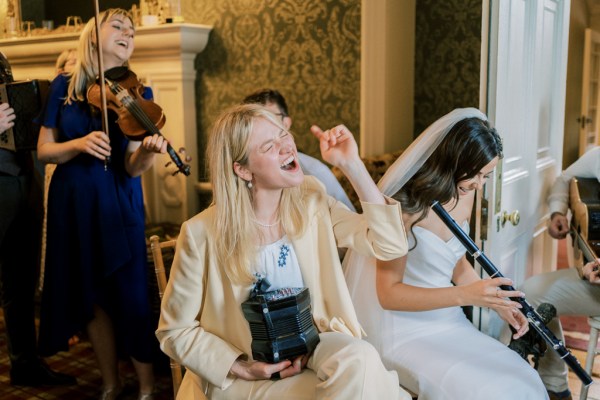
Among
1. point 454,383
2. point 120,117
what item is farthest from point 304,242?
point 120,117

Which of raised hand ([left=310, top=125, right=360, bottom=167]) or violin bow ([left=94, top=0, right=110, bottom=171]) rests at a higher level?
violin bow ([left=94, top=0, right=110, bottom=171])

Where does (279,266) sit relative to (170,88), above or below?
below

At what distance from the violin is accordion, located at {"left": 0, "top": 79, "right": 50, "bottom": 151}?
407 millimetres

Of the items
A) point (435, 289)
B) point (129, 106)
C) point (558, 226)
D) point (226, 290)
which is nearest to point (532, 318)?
point (435, 289)

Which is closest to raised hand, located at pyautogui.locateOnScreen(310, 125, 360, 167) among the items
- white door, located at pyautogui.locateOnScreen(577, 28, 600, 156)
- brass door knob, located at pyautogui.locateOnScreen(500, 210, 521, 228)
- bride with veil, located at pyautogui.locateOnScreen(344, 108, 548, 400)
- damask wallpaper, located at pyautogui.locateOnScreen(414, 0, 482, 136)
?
bride with veil, located at pyautogui.locateOnScreen(344, 108, 548, 400)

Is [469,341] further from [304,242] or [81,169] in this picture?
[81,169]

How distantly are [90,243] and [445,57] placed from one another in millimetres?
2019

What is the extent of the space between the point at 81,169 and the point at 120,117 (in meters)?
0.28

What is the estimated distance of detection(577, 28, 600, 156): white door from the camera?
7434 mm

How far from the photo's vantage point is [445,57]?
370 cm

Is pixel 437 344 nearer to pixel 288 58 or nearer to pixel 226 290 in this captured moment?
pixel 226 290

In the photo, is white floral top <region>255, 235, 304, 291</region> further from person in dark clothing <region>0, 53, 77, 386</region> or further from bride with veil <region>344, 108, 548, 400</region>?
person in dark clothing <region>0, 53, 77, 386</region>

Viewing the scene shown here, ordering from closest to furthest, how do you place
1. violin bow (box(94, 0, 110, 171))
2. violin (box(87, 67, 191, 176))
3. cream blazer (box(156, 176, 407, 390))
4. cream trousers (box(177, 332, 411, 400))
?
cream trousers (box(177, 332, 411, 400)), cream blazer (box(156, 176, 407, 390)), violin bow (box(94, 0, 110, 171)), violin (box(87, 67, 191, 176))

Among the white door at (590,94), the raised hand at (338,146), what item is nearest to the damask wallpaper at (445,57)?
the raised hand at (338,146)
